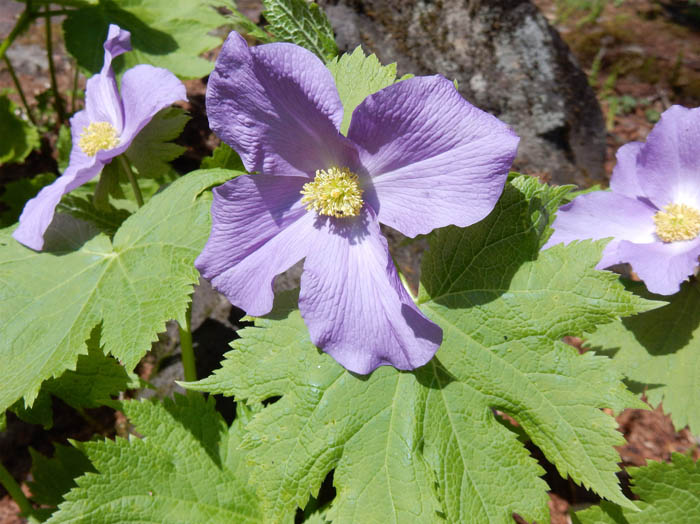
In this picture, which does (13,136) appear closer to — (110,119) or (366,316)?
(110,119)

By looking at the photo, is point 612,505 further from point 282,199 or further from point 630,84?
point 630,84

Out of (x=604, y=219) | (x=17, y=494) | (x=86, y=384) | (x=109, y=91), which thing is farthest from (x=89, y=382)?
(x=604, y=219)

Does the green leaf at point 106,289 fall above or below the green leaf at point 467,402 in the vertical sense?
above

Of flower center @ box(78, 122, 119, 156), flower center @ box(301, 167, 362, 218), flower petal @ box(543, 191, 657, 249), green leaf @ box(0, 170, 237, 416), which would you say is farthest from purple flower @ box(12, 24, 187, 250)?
flower petal @ box(543, 191, 657, 249)

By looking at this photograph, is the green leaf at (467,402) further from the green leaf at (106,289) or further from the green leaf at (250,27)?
the green leaf at (250,27)

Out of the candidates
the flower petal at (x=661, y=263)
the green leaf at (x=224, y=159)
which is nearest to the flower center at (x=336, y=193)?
the green leaf at (x=224, y=159)

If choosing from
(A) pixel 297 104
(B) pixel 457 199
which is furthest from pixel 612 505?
(A) pixel 297 104
